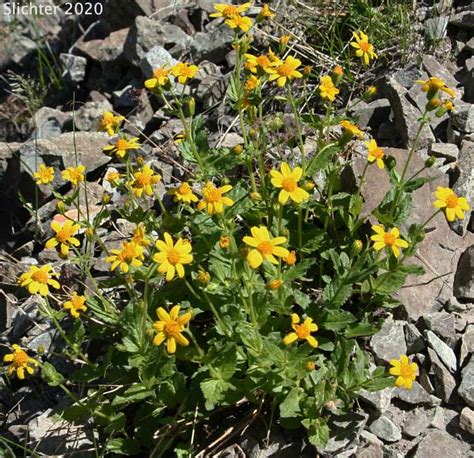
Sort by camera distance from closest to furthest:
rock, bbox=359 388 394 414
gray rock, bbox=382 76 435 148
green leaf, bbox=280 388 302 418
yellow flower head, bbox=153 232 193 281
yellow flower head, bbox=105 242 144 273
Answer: yellow flower head, bbox=153 232 193 281, yellow flower head, bbox=105 242 144 273, green leaf, bbox=280 388 302 418, rock, bbox=359 388 394 414, gray rock, bbox=382 76 435 148

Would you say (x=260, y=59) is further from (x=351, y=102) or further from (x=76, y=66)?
(x=76, y=66)

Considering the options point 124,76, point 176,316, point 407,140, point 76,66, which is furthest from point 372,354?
point 76,66

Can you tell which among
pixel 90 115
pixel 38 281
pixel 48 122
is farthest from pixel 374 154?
pixel 48 122

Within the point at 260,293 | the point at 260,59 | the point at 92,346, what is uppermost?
the point at 260,59

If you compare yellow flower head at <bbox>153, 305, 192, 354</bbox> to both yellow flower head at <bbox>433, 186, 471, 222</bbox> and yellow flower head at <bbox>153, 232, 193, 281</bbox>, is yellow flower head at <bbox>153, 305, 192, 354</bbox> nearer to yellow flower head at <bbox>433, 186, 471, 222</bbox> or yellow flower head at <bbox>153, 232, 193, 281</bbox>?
yellow flower head at <bbox>153, 232, 193, 281</bbox>

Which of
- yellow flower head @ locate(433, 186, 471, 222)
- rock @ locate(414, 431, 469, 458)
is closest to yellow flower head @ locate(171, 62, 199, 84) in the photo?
yellow flower head @ locate(433, 186, 471, 222)

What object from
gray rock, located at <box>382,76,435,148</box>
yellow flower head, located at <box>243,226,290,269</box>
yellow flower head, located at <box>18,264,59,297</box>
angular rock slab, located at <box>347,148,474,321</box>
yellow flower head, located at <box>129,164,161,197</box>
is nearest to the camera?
yellow flower head, located at <box>243,226,290,269</box>
